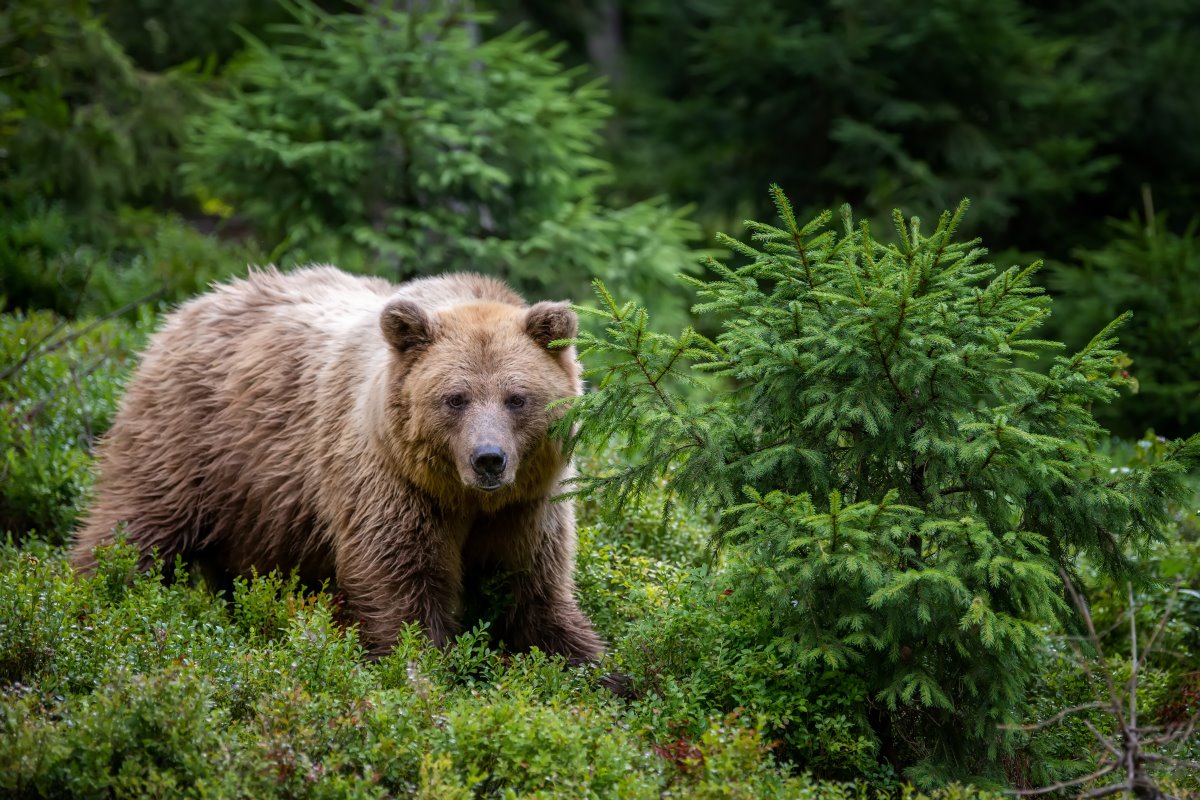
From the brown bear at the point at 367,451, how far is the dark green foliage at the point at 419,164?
3.31m

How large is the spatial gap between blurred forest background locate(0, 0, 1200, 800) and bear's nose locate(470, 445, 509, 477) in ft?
2.71

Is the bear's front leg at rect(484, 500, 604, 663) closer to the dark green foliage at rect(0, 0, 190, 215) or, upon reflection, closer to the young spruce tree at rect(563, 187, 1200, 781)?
the young spruce tree at rect(563, 187, 1200, 781)

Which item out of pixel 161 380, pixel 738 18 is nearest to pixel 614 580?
pixel 161 380

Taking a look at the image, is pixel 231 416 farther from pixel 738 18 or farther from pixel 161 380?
pixel 738 18

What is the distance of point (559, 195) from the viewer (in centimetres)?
1130

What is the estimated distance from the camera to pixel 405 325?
18.8 ft

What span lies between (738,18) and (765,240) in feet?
31.6

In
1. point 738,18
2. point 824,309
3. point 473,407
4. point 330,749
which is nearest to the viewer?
A: point 330,749

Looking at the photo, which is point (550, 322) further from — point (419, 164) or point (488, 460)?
point (419, 164)

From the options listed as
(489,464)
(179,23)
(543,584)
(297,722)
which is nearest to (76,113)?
(179,23)

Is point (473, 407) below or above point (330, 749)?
above

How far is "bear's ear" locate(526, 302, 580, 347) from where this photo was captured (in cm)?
579

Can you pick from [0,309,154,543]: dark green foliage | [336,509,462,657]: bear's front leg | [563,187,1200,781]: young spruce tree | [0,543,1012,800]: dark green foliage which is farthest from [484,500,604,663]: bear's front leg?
[0,309,154,543]: dark green foliage

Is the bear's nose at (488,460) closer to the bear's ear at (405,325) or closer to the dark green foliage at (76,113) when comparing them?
the bear's ear at (405,325)
